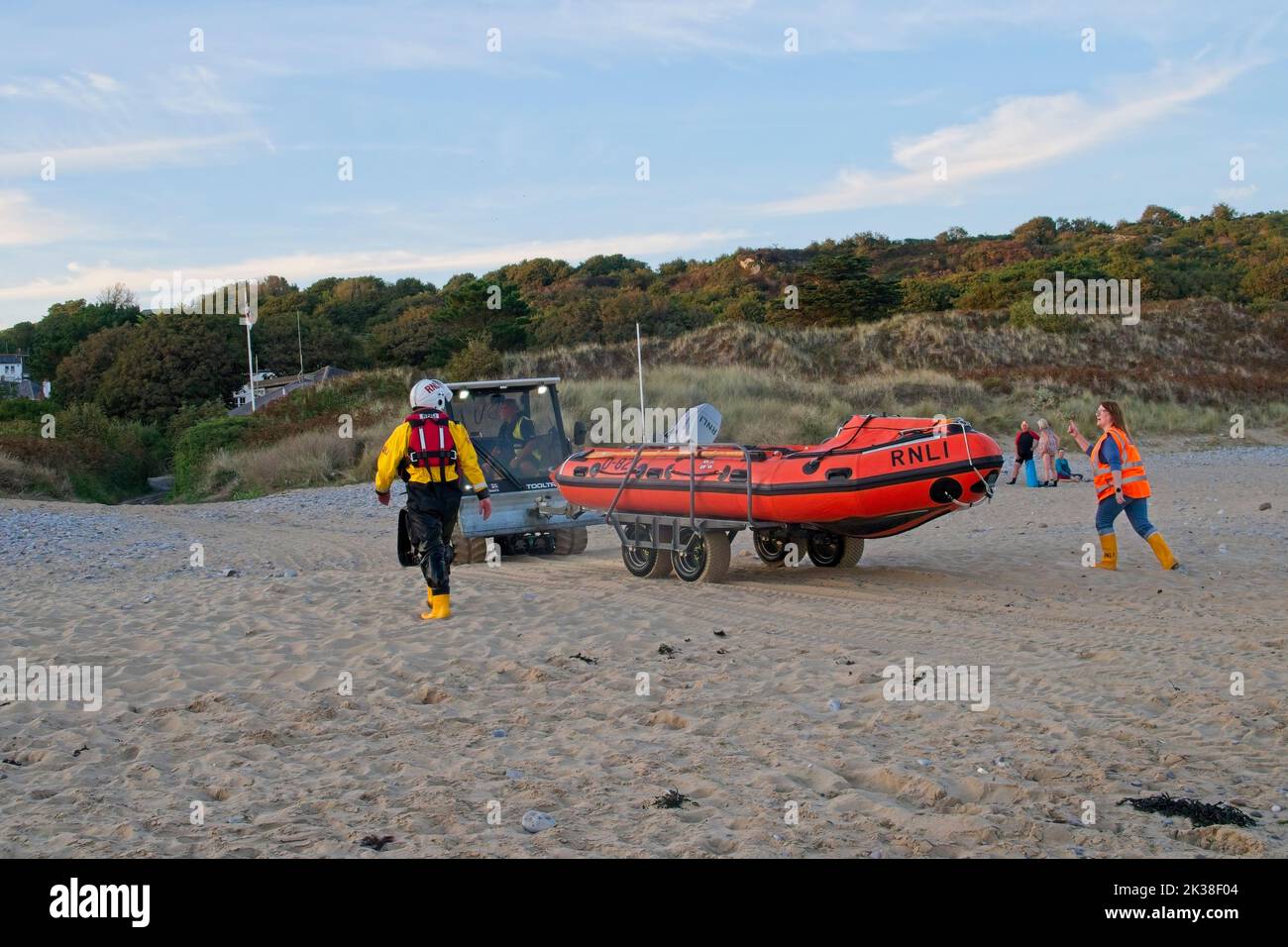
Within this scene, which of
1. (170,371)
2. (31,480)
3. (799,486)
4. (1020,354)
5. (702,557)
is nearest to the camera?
(799,486)

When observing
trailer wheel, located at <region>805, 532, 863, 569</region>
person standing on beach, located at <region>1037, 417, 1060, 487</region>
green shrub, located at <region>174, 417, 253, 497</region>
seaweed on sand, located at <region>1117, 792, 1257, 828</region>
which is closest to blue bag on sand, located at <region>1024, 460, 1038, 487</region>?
person standing on beach, located at <region>1037, 417, 1060, 487</region>

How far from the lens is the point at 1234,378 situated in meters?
40.0

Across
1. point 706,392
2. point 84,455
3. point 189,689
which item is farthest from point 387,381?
point 189,689

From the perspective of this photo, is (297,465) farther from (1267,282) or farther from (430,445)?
(1267,282)

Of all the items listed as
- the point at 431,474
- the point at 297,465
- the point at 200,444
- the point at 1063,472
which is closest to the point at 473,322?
the point at 200,444

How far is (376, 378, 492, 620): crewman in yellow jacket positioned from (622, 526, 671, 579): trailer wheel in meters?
3.02

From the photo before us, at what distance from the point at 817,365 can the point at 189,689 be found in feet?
121

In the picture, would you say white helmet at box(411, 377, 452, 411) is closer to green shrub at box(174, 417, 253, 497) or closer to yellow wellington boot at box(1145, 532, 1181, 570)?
yellow wellington boot at box(1145, 532, 1181, 570)

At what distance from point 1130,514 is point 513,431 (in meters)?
6.95

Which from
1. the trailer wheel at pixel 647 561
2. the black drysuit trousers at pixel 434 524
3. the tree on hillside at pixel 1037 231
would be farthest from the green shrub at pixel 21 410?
the tree on hillside at pixel 1037 231

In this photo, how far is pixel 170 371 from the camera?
1988 inches

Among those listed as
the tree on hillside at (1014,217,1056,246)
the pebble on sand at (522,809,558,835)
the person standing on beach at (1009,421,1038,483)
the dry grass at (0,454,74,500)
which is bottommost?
the pebble on sand at (522,809,558,835)

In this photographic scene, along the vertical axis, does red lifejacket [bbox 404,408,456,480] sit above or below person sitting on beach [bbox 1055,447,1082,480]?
above

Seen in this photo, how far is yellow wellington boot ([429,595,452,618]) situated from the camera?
9453mm
